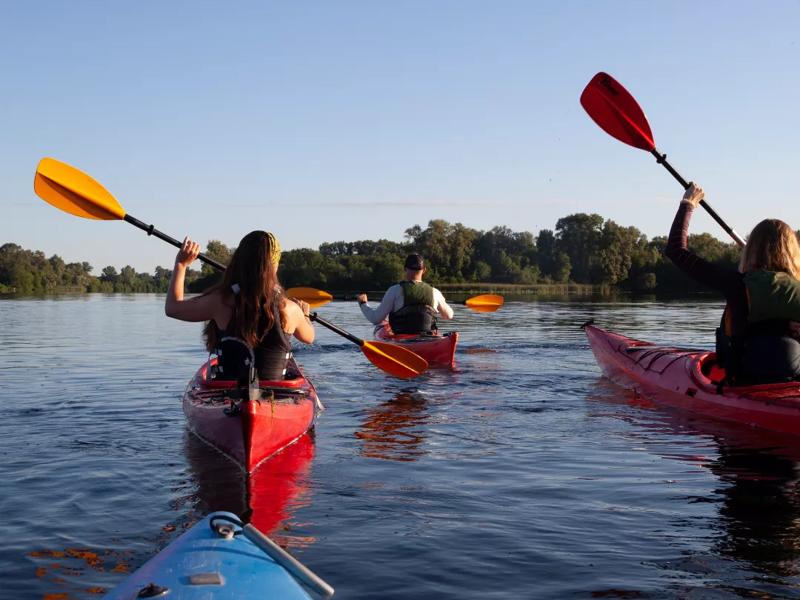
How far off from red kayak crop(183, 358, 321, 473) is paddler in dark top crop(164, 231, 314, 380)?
0.70 ft

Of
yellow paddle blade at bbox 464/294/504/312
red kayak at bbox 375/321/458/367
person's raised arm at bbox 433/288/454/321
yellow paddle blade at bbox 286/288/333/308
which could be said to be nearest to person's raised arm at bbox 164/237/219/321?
yellow paddle blade at bbox 286/288/333/308

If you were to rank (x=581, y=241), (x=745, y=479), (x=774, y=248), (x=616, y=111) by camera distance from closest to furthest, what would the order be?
(x=745, y=479) < (x=774, y=248) < (x=616, y=111) < (x=581, y=241)

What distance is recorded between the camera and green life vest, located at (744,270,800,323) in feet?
20.4

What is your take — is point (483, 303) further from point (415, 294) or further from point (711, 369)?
point (711, 369)

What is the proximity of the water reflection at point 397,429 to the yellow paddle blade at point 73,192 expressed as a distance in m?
2.74

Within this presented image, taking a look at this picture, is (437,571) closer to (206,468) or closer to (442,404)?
(206,468)

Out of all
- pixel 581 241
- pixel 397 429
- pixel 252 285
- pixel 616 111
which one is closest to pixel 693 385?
pixel 397 429

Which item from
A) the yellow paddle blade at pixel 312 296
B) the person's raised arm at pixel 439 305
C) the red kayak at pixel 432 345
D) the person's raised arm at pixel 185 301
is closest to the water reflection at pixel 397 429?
the person's raised arm at pixel 185 301

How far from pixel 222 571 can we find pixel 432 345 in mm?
8738

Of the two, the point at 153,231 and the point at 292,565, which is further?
the point at 153,231

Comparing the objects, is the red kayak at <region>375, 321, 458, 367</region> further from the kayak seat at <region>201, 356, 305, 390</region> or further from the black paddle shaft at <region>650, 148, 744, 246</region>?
the kayak seat at <region>201, 356, 305, 390</region>

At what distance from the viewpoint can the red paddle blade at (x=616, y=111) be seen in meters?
8.50

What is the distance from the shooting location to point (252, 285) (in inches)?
208

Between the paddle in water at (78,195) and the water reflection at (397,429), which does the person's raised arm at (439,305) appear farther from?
the paddle in water at (78,195)
